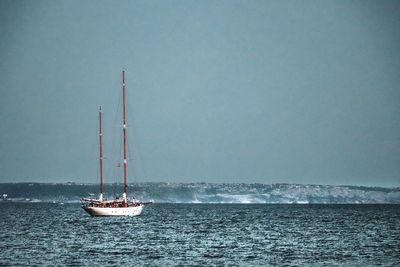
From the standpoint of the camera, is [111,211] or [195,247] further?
[111,211]

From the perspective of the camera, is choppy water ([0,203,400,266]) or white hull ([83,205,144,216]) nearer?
choppy water ([0,203,400,266])

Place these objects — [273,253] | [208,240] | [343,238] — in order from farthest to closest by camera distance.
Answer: [343,238] → [208,240] → [273,253]

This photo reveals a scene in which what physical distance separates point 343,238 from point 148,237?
23.3 m

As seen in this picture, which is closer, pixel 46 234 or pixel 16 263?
pixel 16 263

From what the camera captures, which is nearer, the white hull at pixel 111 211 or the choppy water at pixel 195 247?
the choppy water at pixel 195 247

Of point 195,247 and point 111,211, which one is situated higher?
point 111,211

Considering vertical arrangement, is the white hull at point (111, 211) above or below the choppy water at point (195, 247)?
above

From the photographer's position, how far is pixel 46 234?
7312 centimetres

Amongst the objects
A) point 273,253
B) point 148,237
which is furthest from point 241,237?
point 273,253

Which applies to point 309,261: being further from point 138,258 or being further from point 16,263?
point 16,263

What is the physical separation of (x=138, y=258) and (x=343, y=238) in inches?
1215

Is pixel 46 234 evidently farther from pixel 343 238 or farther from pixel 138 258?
pixel 343 238

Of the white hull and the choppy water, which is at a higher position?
the white hull

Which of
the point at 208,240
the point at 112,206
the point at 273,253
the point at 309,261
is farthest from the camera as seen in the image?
the point at 112,206
